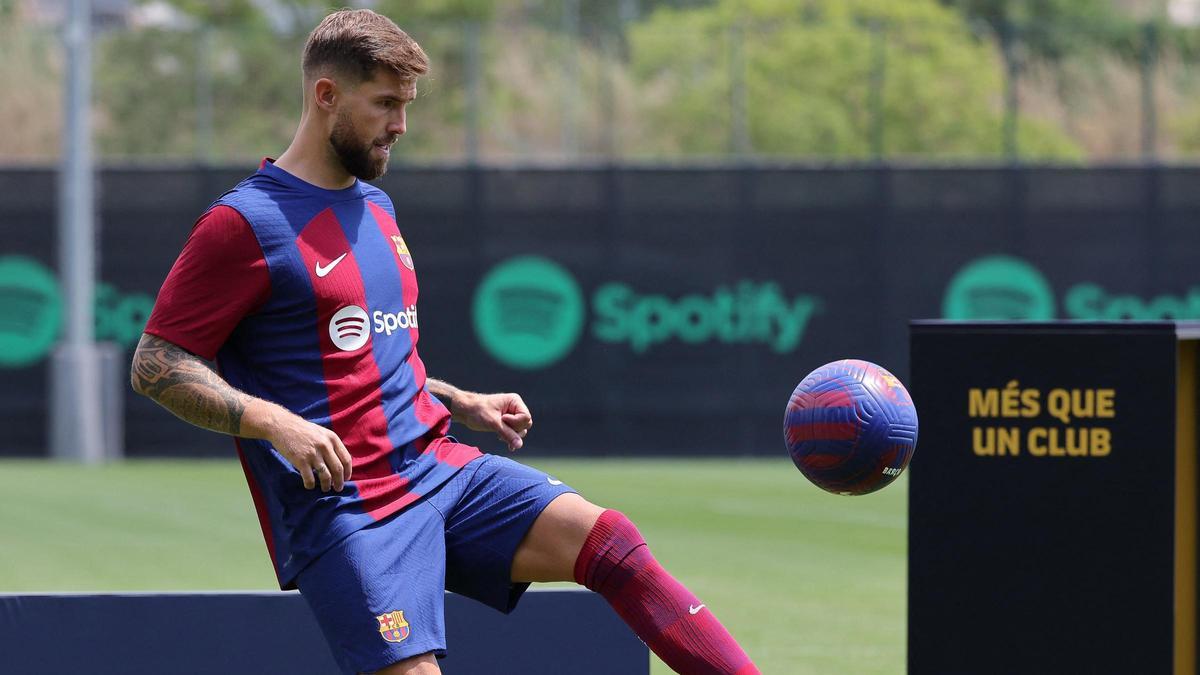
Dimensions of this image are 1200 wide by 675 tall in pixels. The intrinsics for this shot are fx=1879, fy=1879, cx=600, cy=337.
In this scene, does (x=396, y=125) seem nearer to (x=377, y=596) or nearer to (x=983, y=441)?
(x=377, y=596)

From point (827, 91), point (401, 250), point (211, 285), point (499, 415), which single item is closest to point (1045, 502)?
point (499, 415)

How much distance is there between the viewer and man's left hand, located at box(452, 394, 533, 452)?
15.6 feet

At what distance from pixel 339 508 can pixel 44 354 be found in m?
15.7

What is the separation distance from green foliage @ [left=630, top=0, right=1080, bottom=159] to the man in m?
19.1

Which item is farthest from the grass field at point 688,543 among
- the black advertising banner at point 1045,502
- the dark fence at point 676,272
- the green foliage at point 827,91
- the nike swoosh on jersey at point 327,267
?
the green foliage at point 827,91

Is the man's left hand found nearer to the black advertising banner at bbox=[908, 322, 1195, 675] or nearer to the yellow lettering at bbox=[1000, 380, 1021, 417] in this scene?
the black advertising banner at bbox=[908, 322, 1195, 675]

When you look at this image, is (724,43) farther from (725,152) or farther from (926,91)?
(926,91)

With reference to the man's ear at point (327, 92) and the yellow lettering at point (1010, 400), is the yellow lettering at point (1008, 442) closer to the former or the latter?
the yellow lettering at point (1010, 400)

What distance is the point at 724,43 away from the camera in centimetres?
2466

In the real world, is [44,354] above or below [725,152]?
below

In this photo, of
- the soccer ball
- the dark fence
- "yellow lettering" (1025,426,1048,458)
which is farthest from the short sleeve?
the dark fence

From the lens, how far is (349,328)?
4.31 meters

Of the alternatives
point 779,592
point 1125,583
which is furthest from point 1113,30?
point 1125,583

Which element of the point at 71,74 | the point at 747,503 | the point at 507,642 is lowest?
the point at 747,503
